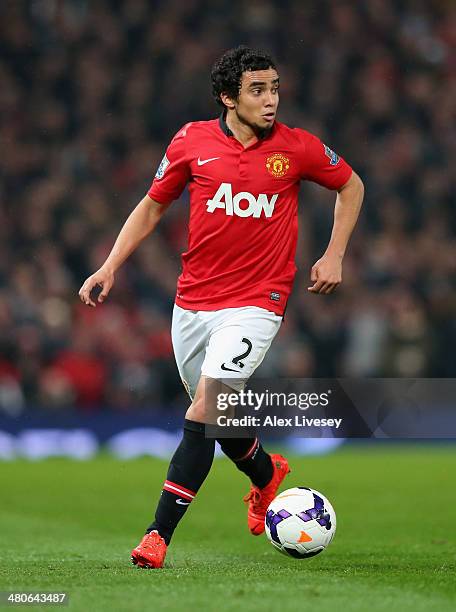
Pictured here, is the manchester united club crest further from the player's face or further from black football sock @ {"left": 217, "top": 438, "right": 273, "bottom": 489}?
black football sock @ {"left": 217, "top": 438, "right": 273, "bottom": 489}

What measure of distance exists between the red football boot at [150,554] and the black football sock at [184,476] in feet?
0.45

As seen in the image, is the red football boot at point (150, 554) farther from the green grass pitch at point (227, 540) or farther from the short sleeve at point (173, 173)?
the short sleeve at point (173, 173)

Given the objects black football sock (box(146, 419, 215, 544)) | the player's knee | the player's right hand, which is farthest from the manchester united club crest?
black football sock (box(146, 419, 215, 544))

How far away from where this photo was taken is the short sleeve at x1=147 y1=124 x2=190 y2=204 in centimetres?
630

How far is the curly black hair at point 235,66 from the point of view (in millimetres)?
6133

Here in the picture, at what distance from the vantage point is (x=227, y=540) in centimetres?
756

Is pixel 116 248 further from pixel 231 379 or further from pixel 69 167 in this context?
pixel 69 167

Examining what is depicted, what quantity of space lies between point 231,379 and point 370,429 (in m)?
3.98

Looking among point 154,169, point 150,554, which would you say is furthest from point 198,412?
point 154,169

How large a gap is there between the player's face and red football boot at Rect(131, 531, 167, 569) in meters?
2.03

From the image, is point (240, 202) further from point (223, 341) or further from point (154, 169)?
point (154, 169)

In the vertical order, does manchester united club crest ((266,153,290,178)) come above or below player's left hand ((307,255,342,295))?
above

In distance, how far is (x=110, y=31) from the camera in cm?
1805

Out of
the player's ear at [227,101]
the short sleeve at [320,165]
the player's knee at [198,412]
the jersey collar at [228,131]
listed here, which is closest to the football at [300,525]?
the player's knee at [198,412]
